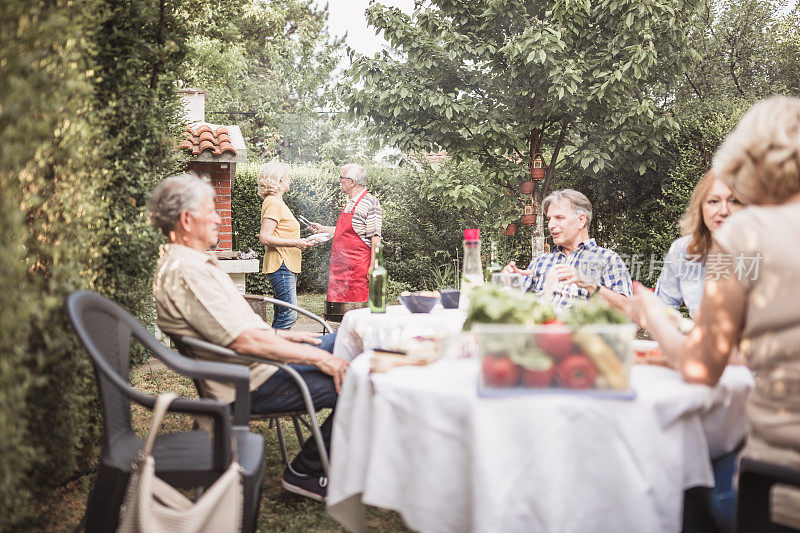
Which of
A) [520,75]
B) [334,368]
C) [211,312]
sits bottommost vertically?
[334,368]

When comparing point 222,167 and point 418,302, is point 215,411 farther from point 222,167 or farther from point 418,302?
point 222,167

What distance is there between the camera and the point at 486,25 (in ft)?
26.0

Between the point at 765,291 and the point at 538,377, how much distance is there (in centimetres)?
58

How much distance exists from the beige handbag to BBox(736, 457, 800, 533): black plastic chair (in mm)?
1340

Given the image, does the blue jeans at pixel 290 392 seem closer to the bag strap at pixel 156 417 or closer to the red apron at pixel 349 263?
the bag strap at pixel 156 417

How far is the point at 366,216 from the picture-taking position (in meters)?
6.28

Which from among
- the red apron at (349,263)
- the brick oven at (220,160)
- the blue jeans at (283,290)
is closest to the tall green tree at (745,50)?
the red apron at (349,263)

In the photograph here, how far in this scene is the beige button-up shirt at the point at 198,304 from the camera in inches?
102

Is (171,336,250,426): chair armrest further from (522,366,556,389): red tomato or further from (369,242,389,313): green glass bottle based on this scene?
(522,366,556,389): red tomato

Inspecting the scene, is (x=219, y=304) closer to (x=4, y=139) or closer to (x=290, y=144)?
(x=4, y=139)

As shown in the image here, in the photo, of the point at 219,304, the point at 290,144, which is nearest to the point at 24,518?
the point at 219,304

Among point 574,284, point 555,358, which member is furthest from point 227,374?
point 574,284

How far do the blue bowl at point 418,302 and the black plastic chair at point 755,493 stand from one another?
1809 millimetres

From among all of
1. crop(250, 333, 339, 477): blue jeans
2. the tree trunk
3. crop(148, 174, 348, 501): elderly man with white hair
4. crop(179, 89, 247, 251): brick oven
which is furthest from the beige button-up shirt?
the tree trunk
